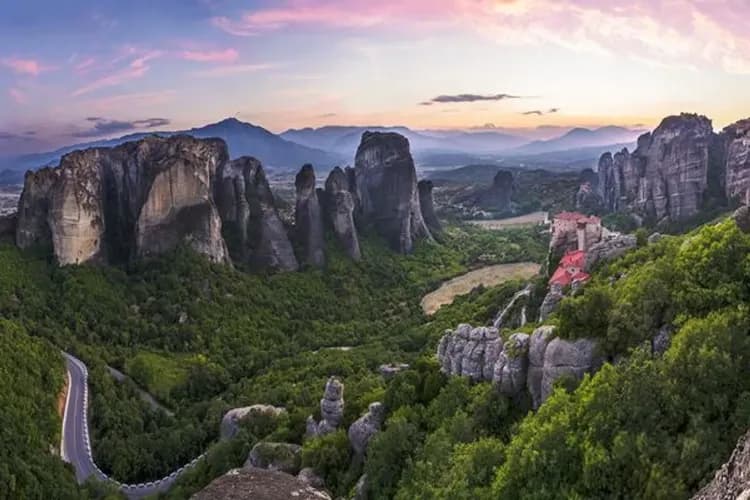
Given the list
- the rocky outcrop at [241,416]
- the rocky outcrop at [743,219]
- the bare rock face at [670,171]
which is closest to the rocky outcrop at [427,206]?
the bare rock face at [670,171]

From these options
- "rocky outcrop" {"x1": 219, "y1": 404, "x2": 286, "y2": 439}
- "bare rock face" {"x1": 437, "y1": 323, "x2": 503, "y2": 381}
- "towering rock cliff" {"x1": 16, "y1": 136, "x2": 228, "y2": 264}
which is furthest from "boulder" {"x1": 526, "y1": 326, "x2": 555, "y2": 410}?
"towering rock cliff" {"x1": 16, "y1": 136, "x2": 228, "y2": 264}

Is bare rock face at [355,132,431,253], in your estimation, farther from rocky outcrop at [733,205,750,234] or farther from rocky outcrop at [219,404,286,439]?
rocky outcrop at [733,205,750,234]

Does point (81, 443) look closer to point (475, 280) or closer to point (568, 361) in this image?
point (568, 361)

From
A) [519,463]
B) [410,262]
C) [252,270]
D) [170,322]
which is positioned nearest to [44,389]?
[170,322]

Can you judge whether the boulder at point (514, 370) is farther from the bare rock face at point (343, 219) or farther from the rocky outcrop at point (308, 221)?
the bare rock face at point (343, 219)

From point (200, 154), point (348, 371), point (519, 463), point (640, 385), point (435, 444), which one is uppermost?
point (200, 154)

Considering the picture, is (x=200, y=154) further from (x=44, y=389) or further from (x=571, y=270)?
(x=571, y=270)

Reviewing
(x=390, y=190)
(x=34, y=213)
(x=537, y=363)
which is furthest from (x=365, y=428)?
(x=390, y=190)
